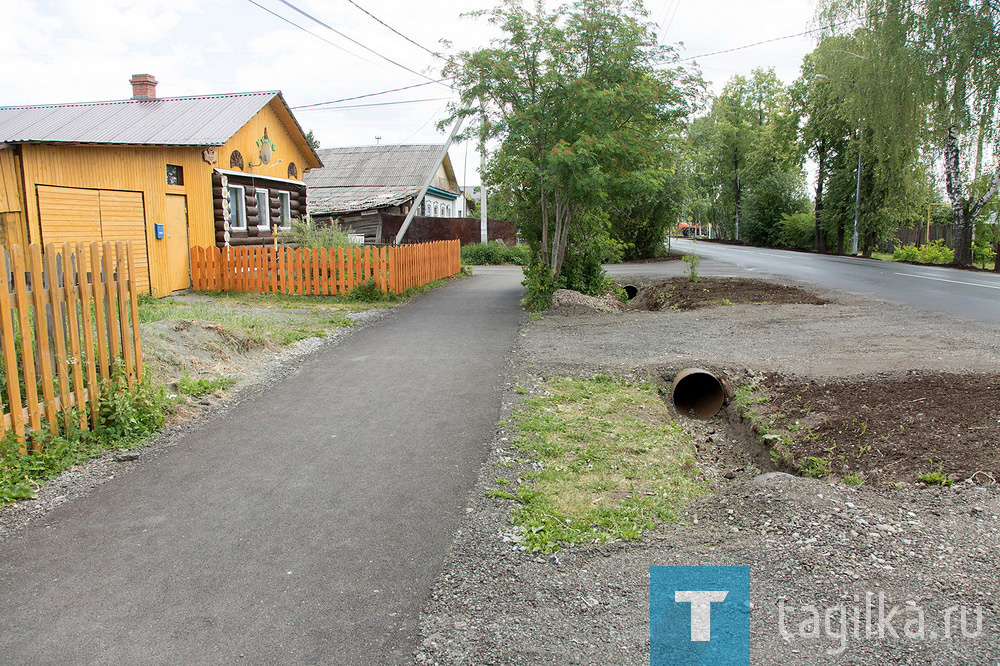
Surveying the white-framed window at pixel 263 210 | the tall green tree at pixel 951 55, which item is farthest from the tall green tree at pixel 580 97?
the tall green tree at pixel 951 55

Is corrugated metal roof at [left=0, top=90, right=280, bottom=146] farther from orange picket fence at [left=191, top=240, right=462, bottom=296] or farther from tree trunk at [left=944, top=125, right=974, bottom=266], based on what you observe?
tree trunk at [left=944, top=125, right=974, bottom=266]

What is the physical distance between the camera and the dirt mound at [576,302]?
14199mm

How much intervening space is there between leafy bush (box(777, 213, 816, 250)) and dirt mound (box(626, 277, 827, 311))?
92.4 ft

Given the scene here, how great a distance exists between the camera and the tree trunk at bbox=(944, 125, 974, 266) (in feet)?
88.4

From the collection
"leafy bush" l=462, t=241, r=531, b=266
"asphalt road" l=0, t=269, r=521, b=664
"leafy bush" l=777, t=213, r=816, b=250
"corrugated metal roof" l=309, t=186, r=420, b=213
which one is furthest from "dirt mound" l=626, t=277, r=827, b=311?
"leafy bush" l=777, t=213, r=816, b=250

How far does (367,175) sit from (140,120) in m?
21.3

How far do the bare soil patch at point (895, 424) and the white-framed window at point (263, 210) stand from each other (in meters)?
16.6

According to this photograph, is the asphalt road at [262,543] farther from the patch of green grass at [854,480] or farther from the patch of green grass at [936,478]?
the patch of green grass at [936,478]

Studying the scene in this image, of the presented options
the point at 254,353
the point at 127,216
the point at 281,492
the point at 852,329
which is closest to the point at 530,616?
the point at 281,492

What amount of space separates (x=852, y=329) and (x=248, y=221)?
15.3m

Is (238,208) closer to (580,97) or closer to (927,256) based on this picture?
(580,97)

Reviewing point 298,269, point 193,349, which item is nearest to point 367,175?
point 298,269

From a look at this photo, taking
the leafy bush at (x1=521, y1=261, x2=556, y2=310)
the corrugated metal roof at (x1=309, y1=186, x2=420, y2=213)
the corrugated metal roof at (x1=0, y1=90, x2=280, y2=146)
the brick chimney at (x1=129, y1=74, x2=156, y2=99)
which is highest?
the brick chimney at (x1=129, y1=74, x2=156, y2=99)

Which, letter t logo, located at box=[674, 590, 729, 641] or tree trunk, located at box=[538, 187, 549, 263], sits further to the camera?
tree trunk, located at box=[538, 187, 549, 263]
